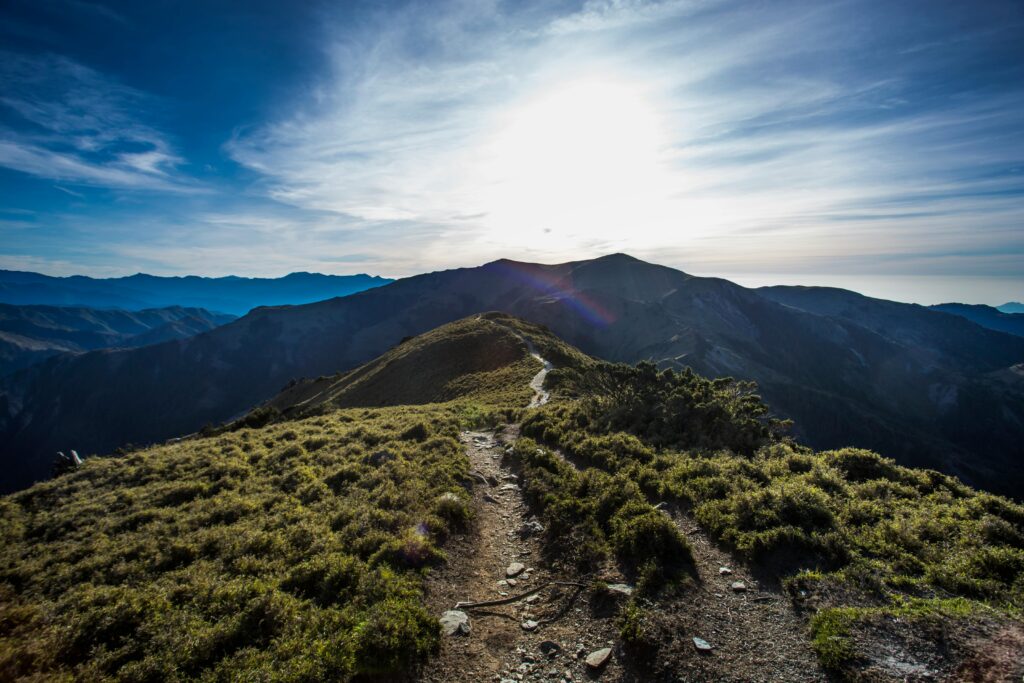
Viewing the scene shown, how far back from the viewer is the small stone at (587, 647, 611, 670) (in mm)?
7680

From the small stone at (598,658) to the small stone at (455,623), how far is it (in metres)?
2.59

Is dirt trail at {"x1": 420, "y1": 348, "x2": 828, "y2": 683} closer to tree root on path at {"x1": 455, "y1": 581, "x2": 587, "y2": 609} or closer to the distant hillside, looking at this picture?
tree root on path at {"x1": 455, "y1": 581, "x2": 587, "y2": 609}

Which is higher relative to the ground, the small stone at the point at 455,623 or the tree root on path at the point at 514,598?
the small stone at the point at 455,623

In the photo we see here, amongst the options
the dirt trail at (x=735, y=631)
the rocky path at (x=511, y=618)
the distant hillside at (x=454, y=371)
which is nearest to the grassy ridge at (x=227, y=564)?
the rocky path at (x=511, y=618)

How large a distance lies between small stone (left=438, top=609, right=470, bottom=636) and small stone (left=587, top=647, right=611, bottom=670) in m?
2.59

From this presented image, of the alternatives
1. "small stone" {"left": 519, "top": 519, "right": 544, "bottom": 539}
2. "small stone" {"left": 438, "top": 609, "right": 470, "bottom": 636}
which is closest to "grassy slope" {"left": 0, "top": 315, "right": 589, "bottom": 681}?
"small stone" {"left": 438, "top": 609, "right": 470, "bottom": 636}

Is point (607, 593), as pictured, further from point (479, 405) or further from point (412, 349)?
point (412, 349)

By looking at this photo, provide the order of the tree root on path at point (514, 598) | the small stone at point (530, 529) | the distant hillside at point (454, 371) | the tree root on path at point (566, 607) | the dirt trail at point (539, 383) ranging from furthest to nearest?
the distant hillside at point (454, 371)
the dirt trail at point (539, 383)
the small stone at point (530, 529)
the tree root on path at point (514, 598)
the tree root on path at point (566, 607)

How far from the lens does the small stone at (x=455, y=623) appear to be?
870cm

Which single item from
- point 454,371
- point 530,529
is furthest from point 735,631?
point 454,371

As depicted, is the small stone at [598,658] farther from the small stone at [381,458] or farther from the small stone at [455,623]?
the small stone at [381,458]

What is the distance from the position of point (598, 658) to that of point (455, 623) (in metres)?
3.04

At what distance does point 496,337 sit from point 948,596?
53086mm

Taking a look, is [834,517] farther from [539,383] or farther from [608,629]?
[539,383]
